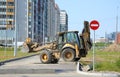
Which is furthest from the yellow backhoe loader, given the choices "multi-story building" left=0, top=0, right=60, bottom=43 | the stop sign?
"multi-story building" left=0, top=0, right=60, bottom=43

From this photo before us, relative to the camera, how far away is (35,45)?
3538cm

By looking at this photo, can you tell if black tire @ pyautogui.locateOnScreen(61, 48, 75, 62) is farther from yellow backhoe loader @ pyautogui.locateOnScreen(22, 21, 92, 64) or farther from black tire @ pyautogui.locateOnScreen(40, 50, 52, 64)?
black tire @ pyautogui.locateOnScreen(40, 50, 52, 64)

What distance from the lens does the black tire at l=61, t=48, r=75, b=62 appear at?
108ft

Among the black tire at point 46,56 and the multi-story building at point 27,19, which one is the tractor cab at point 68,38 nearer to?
the black tire at point 46,56

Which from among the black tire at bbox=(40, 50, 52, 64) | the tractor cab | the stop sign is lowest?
the black tire at bbox=(40, 50, 52, 64)

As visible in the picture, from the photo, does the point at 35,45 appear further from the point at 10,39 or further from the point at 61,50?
the point at 10,39

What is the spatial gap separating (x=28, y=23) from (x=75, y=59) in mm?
111165

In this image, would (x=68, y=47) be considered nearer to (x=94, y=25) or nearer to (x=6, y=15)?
(x=94, y=25)

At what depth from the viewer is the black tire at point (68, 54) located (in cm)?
3291

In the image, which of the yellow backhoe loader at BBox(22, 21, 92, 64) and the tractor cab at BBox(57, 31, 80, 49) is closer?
the yellow backhoe loader at BBox(22, 21, 92, 64)

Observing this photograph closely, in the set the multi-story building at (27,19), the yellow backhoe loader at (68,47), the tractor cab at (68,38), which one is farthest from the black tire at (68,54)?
the multi-story building at (27,19)

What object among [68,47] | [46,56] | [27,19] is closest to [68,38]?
[68,47]

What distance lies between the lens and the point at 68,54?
33.2 metres

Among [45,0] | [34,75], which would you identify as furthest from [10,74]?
[45,0]
